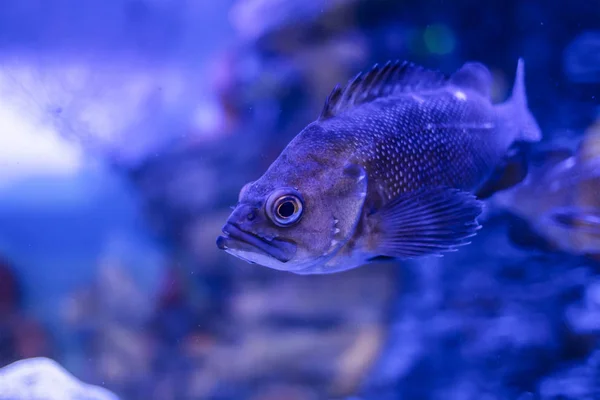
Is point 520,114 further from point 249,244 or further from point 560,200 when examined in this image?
point 249,244

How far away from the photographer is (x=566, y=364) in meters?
2.49

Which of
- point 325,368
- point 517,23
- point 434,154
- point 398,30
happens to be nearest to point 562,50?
point 517,23

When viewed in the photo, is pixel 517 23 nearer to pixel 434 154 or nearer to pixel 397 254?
pixel 434 154

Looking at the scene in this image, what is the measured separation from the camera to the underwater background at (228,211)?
2752mm

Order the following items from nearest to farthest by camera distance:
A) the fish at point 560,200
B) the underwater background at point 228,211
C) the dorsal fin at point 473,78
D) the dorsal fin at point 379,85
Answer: the dorsal fin at point 379,85 < the dorsal fin at point 473,78 < the fish at point 560,200 < the underwater background at point 228,211

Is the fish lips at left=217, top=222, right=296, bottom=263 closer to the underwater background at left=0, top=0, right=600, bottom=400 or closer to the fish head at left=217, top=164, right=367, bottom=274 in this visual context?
the fish head at left=217, top=164, right=367, bottom=274

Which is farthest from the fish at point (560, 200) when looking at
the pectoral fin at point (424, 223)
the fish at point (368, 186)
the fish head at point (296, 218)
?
the fish head at point (296, 218)

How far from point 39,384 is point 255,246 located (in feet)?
5.19

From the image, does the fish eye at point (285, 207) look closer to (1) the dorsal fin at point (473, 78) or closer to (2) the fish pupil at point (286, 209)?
(2) the fish pupil at point (286, 209)

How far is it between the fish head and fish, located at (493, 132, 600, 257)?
4.45ft

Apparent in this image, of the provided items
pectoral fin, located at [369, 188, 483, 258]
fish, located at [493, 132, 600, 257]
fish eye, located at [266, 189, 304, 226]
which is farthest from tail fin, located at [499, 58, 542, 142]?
fish eye, located at [266, 189, 304, 226]

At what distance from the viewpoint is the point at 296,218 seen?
1.42m

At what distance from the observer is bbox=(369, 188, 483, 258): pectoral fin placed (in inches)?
57.8

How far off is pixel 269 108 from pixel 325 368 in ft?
6.78
